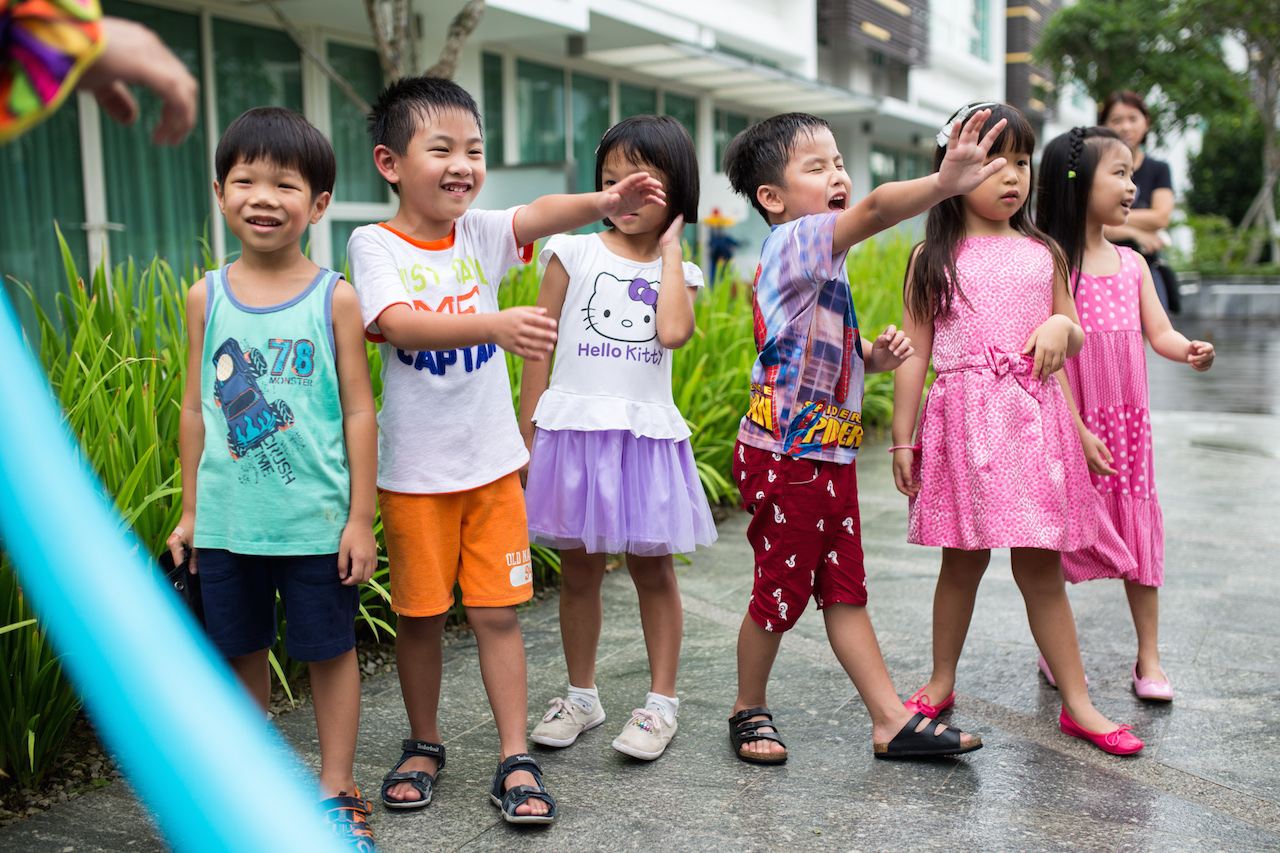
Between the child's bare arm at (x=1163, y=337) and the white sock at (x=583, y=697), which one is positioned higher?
the child's bare arm at (x=1163, y=337)

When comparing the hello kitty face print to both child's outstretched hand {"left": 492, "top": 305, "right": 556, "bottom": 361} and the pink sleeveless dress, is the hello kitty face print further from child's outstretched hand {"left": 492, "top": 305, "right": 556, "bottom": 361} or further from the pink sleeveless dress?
the pink sleeveless dress

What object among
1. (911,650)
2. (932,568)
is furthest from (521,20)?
(911,650)

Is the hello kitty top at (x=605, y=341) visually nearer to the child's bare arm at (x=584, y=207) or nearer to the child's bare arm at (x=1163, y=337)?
the child's bare arm at (x=584, y=207)

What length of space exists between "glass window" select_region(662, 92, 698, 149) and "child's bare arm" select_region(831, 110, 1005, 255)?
13.5m

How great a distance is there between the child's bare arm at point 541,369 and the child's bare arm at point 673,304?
0.81 ft

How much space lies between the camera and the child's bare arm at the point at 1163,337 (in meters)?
2.79

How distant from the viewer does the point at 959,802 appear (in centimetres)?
236

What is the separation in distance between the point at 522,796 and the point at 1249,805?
155 centimetres

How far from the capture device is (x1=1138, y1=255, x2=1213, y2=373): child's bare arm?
2789 mm

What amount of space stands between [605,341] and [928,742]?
3.94 ft

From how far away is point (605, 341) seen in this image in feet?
8.48

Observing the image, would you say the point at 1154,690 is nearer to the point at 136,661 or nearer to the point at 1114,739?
the point at 1114,739

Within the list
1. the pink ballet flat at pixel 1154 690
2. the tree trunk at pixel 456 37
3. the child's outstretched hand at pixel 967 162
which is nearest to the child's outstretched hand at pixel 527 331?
the child's outstretched hand at pixel 967 162

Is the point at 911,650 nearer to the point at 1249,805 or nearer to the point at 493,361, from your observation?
the point at 1249,805
